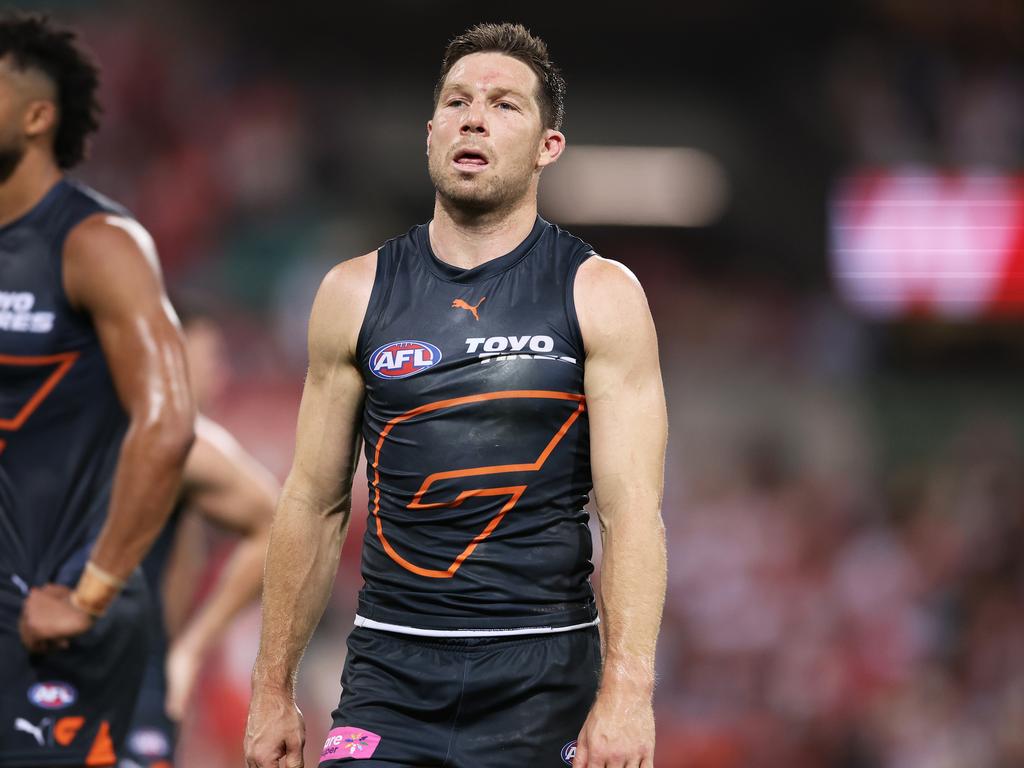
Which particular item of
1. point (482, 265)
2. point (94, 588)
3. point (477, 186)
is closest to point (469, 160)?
point (477, 186)

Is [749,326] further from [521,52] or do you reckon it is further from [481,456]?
[481,456]

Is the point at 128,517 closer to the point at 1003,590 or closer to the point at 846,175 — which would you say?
the point at 1003,590

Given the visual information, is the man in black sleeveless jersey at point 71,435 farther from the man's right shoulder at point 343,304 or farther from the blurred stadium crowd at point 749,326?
the blurred stadium crowd at point 749,326

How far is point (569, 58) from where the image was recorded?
16.7 meters

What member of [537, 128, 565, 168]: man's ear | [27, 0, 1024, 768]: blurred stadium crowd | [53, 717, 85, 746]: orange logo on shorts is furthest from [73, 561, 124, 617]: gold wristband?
[27, 0, 1024, 768]: blurred stadium crowd

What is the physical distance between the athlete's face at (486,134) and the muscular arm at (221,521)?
2.10 meters

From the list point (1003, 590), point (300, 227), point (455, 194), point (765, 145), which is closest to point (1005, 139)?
point (765, 145)

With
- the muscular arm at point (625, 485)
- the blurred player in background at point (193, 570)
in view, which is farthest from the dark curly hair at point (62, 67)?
the muscular arm at point (625, 485)

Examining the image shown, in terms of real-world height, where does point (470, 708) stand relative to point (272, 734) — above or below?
above

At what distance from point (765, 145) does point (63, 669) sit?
40.9 feet

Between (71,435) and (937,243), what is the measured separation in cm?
947

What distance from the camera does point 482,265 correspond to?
3.71 meters

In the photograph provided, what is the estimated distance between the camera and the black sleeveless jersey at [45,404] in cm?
422

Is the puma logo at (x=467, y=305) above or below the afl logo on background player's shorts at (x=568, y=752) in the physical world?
above
